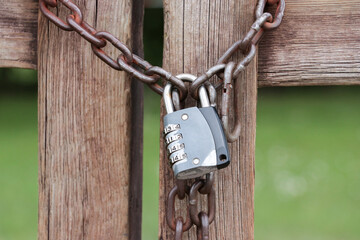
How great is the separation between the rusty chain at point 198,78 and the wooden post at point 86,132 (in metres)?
0.08

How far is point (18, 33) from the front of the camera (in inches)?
38.3

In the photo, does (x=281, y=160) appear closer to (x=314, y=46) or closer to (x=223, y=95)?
(x=314, y=46)

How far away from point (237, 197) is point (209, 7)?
15.2 inches

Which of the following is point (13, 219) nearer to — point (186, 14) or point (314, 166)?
point (314, 166)

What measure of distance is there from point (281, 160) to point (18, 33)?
15.9ft

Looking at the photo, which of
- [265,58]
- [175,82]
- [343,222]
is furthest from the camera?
[343,222]

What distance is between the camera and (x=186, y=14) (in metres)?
0.88

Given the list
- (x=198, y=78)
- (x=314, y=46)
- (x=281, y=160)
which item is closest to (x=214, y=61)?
(x=198, y=78)

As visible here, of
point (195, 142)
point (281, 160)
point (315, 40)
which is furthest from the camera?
point (281, 160)

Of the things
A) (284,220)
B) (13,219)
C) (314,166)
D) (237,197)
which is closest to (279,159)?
(314,166)

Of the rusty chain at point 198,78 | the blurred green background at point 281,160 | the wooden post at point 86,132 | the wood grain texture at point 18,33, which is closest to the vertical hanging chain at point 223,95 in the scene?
the rusty chain at point 198,78

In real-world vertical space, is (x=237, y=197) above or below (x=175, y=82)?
below

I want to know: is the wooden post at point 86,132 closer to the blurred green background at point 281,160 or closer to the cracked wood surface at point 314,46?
the cracked wood surface at point 314,46

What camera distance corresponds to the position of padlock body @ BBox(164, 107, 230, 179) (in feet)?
2.52
